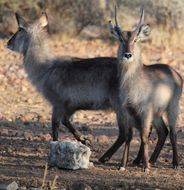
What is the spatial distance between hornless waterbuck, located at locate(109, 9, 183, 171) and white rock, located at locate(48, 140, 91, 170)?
528 mm

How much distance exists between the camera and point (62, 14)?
20781 millimetres

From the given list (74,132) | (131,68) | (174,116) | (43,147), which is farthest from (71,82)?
(174,116)

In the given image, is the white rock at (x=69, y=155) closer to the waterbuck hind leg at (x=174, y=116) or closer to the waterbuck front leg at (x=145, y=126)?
the waterbuck front leg at (x=145, y=126)

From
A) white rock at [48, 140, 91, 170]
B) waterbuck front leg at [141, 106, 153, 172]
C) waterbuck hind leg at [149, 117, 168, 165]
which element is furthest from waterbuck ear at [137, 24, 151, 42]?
white rock at [48, 140, 91, 170]

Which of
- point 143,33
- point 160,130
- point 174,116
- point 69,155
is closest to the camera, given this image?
point 69,155

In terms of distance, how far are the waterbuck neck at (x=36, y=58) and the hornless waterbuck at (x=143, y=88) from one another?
5.62 ft

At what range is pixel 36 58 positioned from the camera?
33.3 ft

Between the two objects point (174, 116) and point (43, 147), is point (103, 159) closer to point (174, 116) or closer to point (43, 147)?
point (174, 116)

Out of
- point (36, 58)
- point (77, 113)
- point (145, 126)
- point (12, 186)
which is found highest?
point (36, 58)

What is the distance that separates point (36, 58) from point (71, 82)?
0.89 m

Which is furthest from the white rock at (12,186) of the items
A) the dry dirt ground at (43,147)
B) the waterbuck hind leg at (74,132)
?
the waterbuck hind leg at (74,132)

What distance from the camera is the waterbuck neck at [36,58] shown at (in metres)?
9.99

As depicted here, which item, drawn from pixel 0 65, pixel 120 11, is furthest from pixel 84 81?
pixel 120 11

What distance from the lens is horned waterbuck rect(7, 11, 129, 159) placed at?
29.8 ft
